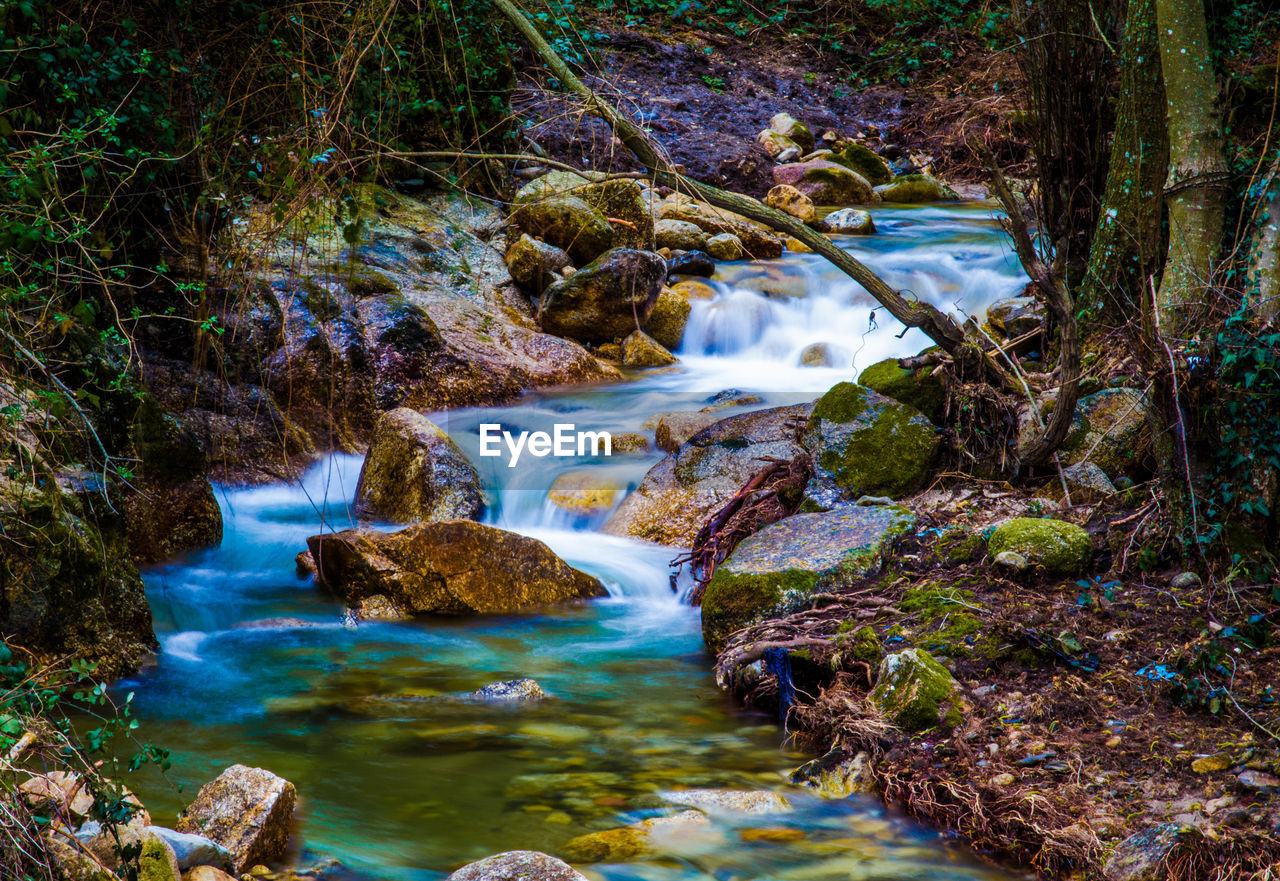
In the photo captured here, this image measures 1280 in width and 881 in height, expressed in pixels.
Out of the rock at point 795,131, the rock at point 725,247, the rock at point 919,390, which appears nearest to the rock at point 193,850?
the rock at point 919,390

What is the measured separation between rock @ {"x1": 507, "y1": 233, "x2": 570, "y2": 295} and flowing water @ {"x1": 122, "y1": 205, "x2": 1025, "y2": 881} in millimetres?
2472

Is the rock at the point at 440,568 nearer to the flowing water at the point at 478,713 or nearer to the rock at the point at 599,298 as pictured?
the flowing water at the point at 478,713

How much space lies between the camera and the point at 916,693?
4211 mm

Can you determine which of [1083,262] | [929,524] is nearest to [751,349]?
[1083,262]

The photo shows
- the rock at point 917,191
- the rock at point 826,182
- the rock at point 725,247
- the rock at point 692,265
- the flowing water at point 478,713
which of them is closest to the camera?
the flowing water at point 478,713

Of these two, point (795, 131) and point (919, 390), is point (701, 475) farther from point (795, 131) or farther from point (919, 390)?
point (795, 131)

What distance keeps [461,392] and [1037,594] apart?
236 inches

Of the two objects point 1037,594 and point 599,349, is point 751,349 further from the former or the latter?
point 1037,594

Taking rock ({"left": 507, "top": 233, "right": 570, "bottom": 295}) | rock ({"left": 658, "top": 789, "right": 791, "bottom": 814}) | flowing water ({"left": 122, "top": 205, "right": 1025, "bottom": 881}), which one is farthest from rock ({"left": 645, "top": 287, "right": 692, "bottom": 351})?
rock ({"left": 658, "top": 789, "right": 791, "bottom": 814})

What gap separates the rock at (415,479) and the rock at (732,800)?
371 cm

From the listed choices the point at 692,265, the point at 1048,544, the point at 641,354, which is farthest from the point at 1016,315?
the point at 1048,544

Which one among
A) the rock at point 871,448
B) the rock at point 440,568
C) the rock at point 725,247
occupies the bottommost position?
the rock at point 440,568

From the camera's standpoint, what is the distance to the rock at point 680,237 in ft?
41.3

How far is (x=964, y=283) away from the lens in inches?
464
